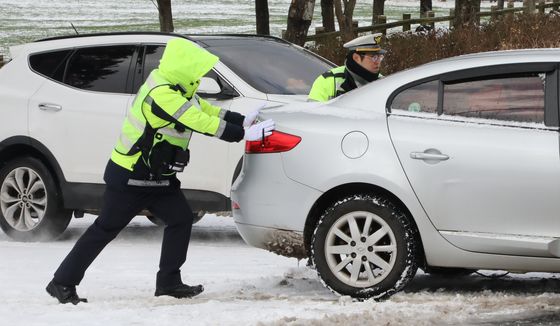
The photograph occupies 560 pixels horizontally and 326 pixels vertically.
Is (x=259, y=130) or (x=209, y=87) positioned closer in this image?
(x=259, y=130)

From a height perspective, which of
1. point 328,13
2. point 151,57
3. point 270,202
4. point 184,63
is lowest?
point 328,13

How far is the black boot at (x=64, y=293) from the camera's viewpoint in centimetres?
749

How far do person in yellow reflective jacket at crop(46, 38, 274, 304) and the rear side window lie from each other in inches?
128

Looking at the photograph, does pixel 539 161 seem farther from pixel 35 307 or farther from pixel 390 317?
pixel 35 307

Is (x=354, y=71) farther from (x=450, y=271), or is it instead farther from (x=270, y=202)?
(x=270, y=202)

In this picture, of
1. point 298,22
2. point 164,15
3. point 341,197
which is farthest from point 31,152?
point 164,15

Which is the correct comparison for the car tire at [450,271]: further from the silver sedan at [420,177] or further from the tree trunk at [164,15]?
the tree trunk at [164,15]

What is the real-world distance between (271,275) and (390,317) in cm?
214

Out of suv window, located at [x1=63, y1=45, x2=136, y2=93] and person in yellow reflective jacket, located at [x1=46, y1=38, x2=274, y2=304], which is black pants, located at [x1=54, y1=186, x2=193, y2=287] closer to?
person in yellow reflective jacket, located at [x1=46, y1=38, x2=274, y2=304]

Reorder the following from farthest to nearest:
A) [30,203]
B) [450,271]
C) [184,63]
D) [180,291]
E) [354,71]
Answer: [30,203]
[354,71]
[450,271]
[180,291]
[184,63]

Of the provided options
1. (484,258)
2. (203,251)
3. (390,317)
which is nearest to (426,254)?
(484,258)

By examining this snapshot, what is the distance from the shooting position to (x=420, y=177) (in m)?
7.07

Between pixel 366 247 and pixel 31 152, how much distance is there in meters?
4.42

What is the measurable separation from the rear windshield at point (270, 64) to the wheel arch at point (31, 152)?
1.63 metres
